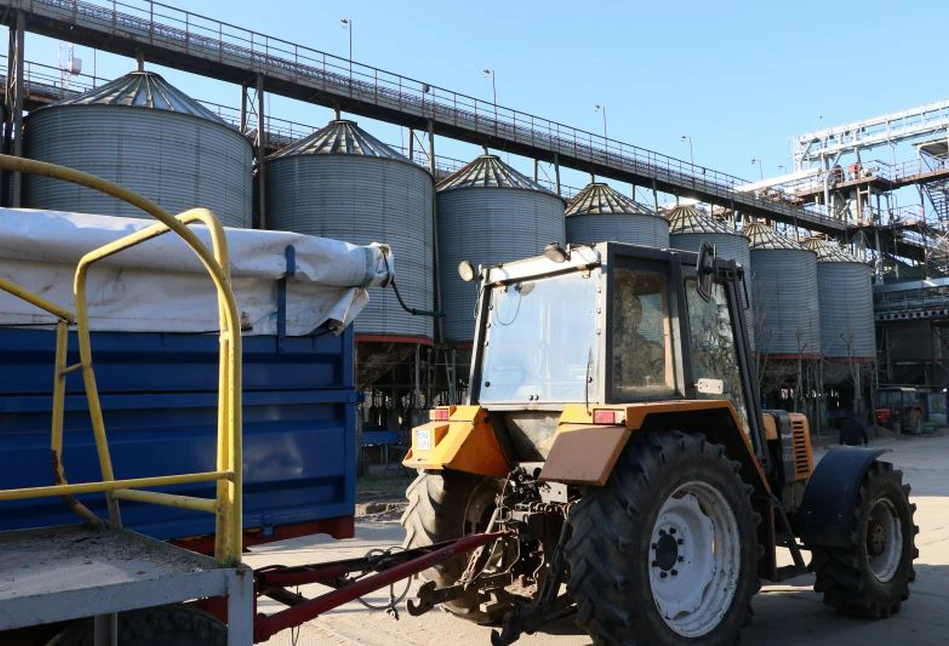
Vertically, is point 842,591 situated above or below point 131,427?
below

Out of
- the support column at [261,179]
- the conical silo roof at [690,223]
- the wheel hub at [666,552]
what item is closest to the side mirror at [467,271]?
the wheel hub at [666,552]

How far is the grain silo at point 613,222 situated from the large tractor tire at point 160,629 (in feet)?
73.8

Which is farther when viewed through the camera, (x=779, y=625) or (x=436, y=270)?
(x=436, y=270)

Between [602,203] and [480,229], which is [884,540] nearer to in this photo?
[480,229]

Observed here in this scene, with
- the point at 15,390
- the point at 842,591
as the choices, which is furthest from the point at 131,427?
the point at 842,591

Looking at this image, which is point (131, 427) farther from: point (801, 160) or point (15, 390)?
point (801, 160)

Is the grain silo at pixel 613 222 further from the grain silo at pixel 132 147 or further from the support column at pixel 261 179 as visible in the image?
the grain silo at pixel 132 147

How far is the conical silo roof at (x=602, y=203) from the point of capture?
2545 cm

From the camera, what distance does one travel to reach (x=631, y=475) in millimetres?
4164

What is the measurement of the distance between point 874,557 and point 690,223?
25231 millimetres

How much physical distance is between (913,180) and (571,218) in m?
27.6

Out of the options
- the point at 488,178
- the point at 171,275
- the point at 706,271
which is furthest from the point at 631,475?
the point at 488,178

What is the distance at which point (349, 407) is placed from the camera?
4066mm

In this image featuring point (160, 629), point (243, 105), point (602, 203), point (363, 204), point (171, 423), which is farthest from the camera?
point (602, 203)
